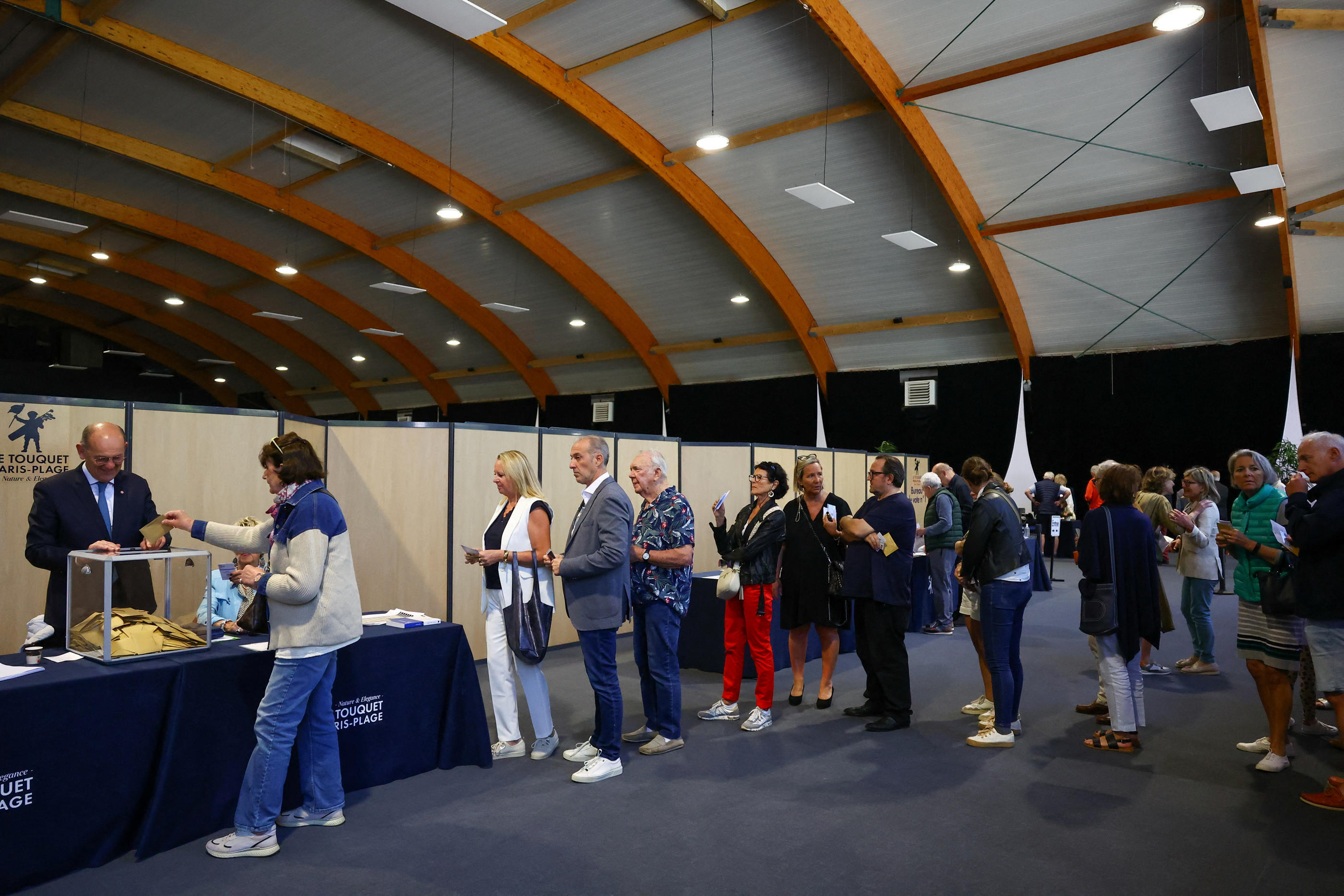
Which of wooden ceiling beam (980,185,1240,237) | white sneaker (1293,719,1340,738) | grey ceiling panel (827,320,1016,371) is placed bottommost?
white sneaker (1293,719,1340,738)

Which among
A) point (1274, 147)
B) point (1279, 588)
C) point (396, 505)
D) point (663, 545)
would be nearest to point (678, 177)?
point (1274, 147)

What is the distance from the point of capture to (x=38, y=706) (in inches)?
95.6

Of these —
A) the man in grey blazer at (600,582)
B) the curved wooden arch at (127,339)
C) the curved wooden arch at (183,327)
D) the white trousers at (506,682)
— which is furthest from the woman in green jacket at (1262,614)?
the curved wooden arch at (127,339)

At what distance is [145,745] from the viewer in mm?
2676

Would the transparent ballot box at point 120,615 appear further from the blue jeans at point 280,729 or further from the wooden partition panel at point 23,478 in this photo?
the wooden partition panel at point 23,478

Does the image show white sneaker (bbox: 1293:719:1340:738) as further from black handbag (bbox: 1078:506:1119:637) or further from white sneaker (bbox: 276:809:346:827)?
white sneaker (bbox: 276:809:346:827)

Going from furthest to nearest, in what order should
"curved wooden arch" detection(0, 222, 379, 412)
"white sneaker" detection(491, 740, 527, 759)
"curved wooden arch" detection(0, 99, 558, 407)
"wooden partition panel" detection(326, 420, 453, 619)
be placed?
"curved wooden arch" detection(0, 222, 379, 412)
"curved wooden arch" detection(0, 99, 558, 407)
"wooden partition panel" detection(326, 420, 453, 619)
"white sneaker" detection(491, 740, 527, 759)

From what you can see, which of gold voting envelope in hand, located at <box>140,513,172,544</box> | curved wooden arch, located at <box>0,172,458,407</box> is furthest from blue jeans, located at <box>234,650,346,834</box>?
curved wooden arch, located at <box>0,172,458,407</box>

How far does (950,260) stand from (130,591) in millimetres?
11459

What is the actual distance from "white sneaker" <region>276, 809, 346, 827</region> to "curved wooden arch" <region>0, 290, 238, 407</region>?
18.5 m

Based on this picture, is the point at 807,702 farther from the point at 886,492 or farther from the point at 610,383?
the point at 610,383

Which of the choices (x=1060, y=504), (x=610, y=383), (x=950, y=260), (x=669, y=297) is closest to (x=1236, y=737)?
(x=1060, y=504)

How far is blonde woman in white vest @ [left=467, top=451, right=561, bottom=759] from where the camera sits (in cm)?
354

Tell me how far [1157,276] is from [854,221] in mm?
4157
